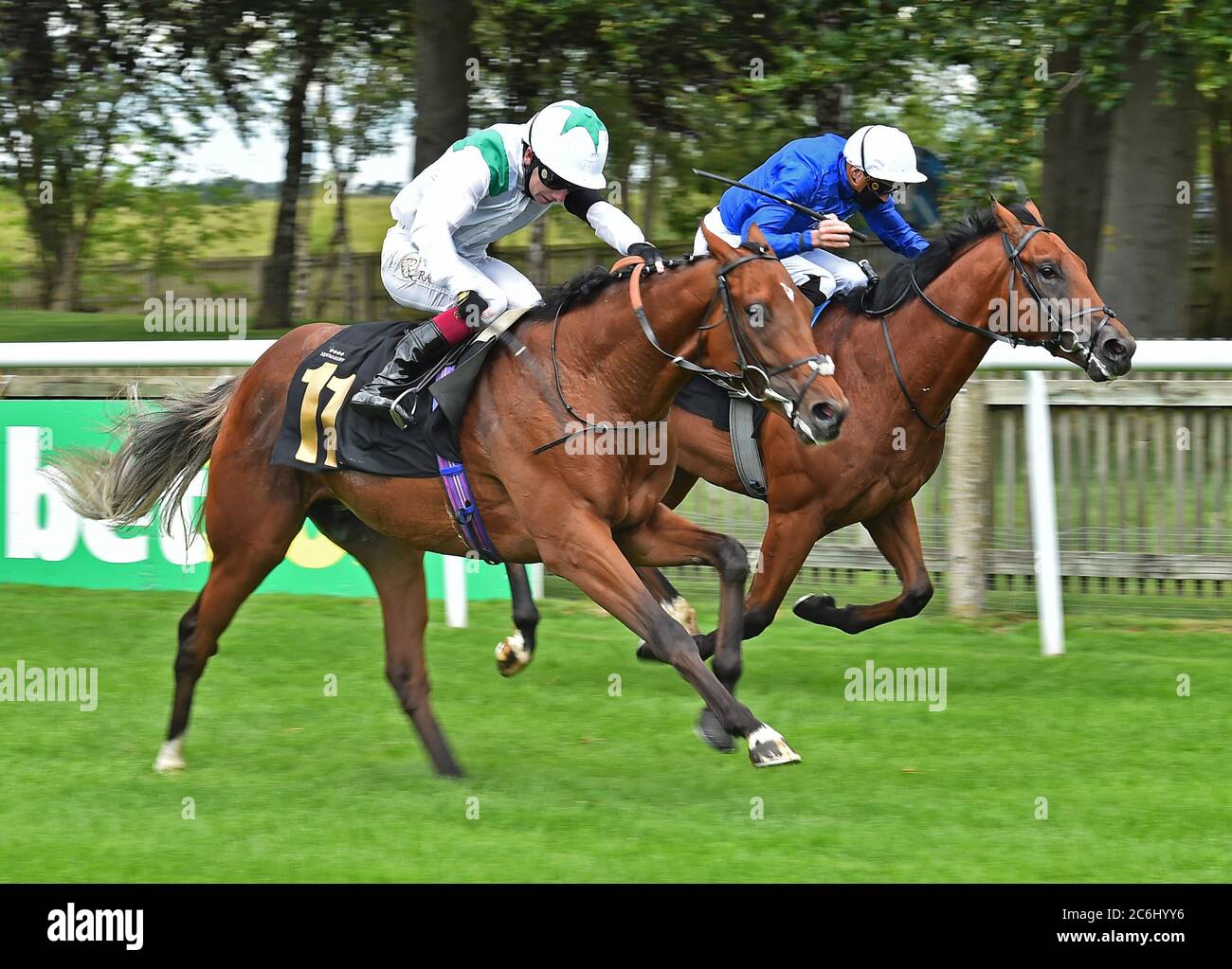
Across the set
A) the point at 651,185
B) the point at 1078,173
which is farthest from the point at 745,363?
the point at 651,185

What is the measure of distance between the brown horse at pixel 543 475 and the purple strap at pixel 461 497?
0.09 feet

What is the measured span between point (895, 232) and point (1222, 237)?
351 inches

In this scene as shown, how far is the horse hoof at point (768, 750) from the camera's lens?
13.3 ft

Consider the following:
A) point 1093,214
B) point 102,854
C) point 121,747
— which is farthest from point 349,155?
point 102,854

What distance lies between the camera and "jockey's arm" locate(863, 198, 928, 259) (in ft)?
20.4

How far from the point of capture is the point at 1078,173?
40.3 ft

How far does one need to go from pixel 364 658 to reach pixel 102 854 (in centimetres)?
274

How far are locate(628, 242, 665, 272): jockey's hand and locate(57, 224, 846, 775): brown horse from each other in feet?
0.25

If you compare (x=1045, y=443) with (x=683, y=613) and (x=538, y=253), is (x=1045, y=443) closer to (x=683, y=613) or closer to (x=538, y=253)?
(x=683, y=613)

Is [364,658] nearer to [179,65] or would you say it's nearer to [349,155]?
[179,65]

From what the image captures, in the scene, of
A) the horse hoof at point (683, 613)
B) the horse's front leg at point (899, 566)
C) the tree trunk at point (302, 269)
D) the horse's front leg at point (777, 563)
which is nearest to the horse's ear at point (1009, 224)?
the horse's front leg at point (899, 566)

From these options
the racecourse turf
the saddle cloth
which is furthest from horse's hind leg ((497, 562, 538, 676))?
the saddle cloth

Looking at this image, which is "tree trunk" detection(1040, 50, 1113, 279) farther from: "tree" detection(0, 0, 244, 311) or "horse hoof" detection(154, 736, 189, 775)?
"horse hoof" detection(154, 736, 189, 775)

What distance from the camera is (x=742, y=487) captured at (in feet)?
20.1
